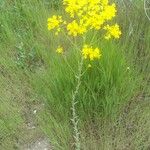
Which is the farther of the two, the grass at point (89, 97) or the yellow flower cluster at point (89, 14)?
the grass at point (89, 97)

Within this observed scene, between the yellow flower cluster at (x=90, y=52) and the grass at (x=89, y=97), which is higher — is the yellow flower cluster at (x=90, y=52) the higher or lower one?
the higher one

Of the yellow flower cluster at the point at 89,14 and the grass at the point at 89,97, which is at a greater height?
the yellow flower cluster at the point at 89,14

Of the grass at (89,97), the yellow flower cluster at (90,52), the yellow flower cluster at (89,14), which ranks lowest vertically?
the grass at (89,97)

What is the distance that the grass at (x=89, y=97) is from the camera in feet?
9.70

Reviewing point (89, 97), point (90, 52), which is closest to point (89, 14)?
point (90, 52)

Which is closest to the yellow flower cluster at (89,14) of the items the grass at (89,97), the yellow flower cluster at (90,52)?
the yellow flower cluster at (90,52)

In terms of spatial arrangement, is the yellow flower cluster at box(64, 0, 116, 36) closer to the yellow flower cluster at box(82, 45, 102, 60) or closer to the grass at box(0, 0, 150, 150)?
the yellow flower cluster at box(82, 45, 102, 60)

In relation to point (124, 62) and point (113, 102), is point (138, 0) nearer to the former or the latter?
point (124, 62)

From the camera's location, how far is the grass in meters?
2.96

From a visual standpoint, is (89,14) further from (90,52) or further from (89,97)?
(89,97)

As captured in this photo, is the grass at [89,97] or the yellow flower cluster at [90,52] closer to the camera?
the yellow flower cluster at [90,52]

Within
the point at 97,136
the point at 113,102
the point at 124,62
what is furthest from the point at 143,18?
the point at 97,136

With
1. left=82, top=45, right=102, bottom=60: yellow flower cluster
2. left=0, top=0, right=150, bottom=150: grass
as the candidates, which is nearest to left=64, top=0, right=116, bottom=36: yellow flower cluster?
left=82, top=45, right=102, bottom=60: yellow flower cluster

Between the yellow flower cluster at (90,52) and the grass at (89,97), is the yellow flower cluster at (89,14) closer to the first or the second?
the yellow flower cluster at (90,52)
